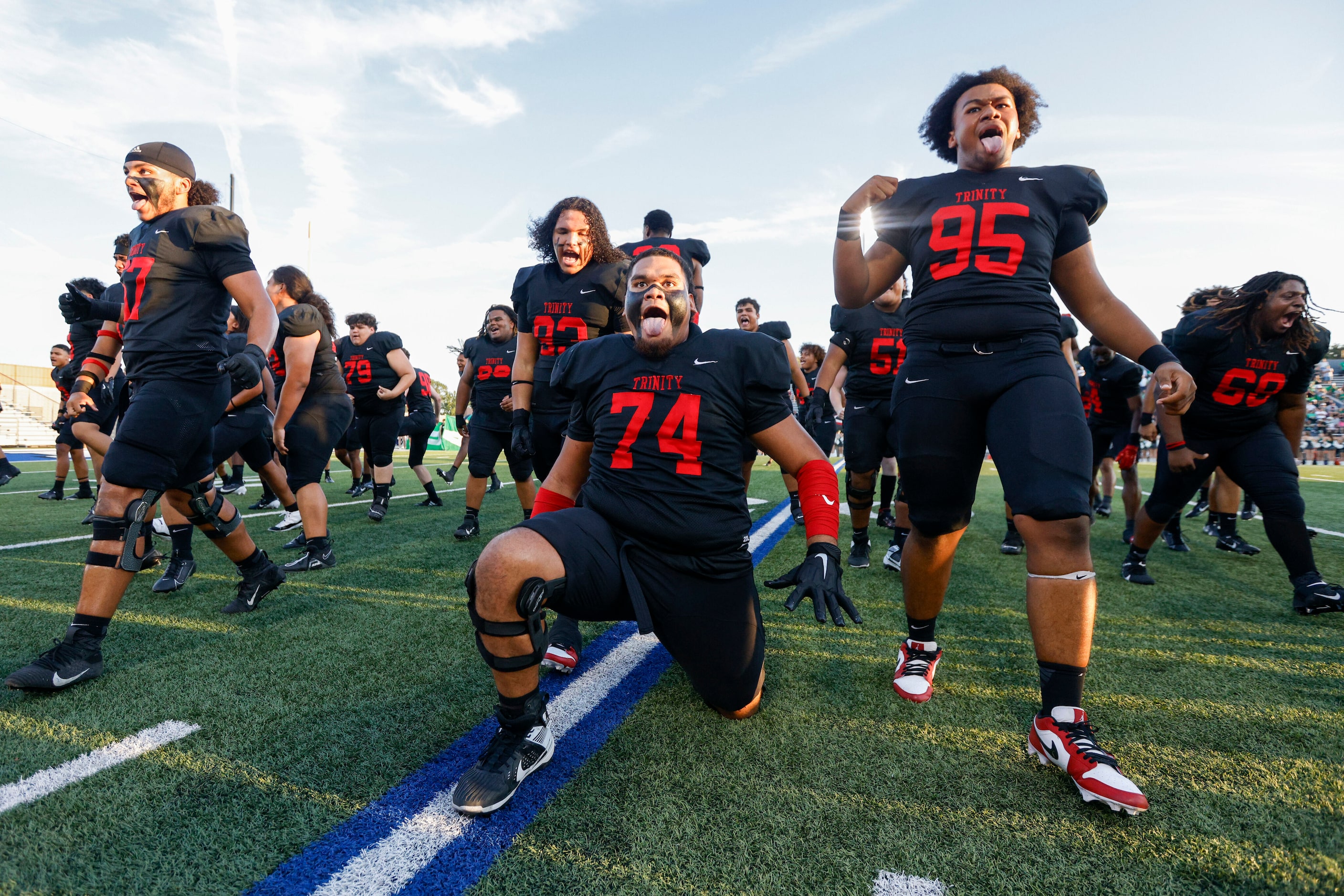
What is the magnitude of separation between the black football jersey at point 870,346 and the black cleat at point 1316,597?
2.63m

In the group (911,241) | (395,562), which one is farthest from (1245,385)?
(395,562)

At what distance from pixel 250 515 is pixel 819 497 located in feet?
24.1

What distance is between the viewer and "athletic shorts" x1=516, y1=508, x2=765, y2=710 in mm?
2072

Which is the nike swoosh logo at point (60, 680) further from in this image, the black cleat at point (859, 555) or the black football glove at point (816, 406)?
the black football glove at point (816, 406)

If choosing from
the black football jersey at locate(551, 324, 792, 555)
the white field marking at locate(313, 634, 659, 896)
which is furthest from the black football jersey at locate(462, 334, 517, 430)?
the white field marking at locate(313, 634, 659, 896)

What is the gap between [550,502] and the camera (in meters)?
2.42

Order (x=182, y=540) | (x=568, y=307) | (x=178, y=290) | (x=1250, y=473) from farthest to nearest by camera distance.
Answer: (x=182, y=540)
(x=1250, y=473)
(x=568, y=307)
(x=178, y=290)

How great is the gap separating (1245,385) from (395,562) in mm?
5804

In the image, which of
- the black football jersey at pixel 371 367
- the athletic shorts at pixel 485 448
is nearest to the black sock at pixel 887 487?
the athletic shorts at pixel 485 448

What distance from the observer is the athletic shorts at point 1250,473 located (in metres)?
3.86

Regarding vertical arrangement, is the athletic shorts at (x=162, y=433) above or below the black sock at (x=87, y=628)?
above

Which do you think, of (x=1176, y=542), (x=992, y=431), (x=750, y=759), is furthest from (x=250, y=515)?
(x=1176, y=542)

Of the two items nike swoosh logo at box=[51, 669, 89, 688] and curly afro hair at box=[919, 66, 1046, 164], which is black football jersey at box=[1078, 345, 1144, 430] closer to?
curly afro hair at box=[919, 66, 1046, 164]

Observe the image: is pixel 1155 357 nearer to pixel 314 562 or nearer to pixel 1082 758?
pixel 1082 758
